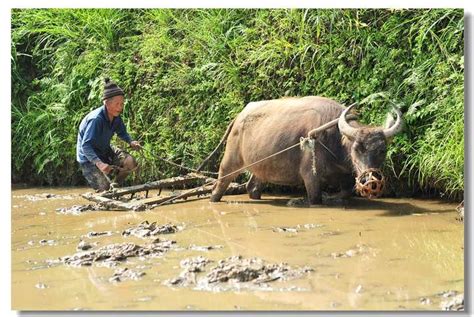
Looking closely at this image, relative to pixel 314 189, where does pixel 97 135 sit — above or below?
above

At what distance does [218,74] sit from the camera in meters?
7.44

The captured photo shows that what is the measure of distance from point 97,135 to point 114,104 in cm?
32

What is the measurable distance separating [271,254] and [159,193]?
2.68 meters

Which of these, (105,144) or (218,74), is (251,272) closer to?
(105,144)

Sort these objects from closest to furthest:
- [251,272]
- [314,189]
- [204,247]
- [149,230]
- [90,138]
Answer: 1. [251,272]
2. [204,247]
3. [149,230]
4. [314,189]
5. [90,138]

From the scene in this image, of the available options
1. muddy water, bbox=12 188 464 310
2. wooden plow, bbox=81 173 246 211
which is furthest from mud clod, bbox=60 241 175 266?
wooden plow, bbox=81 173 246 211

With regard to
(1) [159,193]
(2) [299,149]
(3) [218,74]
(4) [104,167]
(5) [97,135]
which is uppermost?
(3) [218,74]

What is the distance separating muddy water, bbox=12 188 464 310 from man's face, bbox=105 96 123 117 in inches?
36.8

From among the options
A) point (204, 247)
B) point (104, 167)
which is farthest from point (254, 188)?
point (204, 247)

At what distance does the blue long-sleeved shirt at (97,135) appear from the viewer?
701 cm

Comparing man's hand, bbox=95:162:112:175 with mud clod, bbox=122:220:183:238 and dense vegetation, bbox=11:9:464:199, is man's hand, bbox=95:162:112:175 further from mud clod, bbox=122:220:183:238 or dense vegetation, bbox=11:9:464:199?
mud clod, bbox=122:220:183:238

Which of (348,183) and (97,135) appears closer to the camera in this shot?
(348,183)

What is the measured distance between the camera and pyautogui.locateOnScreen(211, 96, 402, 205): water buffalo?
6.16 metres

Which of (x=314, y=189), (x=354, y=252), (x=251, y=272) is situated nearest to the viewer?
(x=251, y=272)
